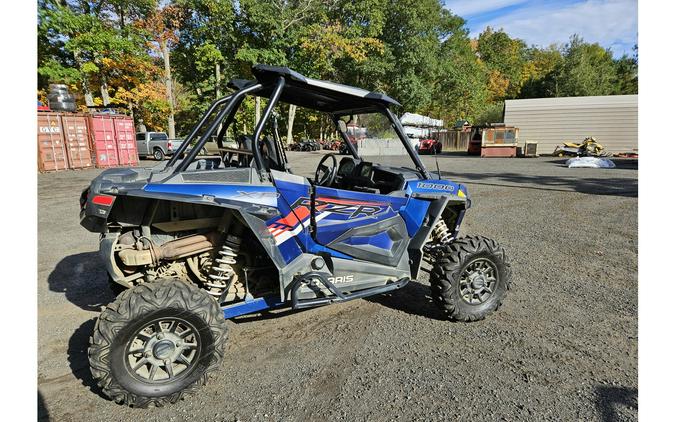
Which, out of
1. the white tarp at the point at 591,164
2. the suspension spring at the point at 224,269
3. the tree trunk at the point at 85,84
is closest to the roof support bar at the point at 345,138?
the suspension spring at the point at 224,269

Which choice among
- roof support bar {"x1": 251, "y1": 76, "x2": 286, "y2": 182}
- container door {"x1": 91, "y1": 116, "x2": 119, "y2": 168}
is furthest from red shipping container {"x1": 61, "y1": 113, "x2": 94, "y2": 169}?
roof support bar {"x1": 251, "y1": 76, "x2": 286, "y2": 182}

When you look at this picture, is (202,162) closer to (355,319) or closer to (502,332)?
(355,319)

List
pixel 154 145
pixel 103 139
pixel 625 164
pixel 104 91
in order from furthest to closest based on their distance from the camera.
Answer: pixel 104 91 → pixel 154 145 → pixel 625 164 → pixel 103 139

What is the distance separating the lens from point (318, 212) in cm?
319

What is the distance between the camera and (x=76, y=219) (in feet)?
26.7

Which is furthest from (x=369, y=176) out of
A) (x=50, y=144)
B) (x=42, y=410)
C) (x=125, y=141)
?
(x=125, y=141)

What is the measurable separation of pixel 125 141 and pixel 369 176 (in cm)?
1947

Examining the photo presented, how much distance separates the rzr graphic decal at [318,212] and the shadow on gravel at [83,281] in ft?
8.12

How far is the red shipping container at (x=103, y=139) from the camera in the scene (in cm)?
A: 1800

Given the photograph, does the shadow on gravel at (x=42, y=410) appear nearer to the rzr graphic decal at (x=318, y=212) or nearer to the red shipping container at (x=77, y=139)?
the rzr graphic decal at (x=318, y=212)

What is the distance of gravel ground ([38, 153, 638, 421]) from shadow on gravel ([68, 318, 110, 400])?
0.6 inches

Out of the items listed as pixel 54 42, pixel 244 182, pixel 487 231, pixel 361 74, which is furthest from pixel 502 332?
pixel 361 74

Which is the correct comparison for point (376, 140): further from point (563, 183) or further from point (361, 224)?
point (563, 183)

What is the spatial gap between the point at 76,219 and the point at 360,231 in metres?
7.46
